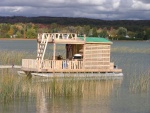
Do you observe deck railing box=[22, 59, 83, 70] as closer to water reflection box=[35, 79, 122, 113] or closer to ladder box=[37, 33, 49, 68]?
ladder box=[37, 33, 49, 68]

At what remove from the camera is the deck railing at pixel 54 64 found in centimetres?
3012

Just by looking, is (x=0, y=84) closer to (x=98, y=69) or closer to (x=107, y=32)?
(x=98, y=69)

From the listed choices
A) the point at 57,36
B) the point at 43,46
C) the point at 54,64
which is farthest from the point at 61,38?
the point at 54,64

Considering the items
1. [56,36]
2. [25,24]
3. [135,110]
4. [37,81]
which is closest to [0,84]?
[135,110]

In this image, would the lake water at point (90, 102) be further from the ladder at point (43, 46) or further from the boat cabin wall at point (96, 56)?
the ladder at point (43, 46)

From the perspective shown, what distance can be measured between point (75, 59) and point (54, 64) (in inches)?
66.7

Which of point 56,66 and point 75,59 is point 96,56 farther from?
point 56,66

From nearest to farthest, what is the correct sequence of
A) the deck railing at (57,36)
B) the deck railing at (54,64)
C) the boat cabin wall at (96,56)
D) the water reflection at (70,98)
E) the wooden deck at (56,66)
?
1. the water reflection at (70,98)
2. the wooden deck at (56,66)
3. the deck railing at (54,64)
4. the deck railing at (57,36)
5. the boat cabin wall at (96,56)

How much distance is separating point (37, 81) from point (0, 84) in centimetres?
738

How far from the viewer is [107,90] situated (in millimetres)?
26641

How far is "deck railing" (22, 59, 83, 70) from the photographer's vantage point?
30125 mm

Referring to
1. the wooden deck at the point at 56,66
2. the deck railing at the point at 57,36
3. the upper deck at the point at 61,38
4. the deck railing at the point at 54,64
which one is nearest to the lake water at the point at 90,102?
the wooden deck at the point at 56,66

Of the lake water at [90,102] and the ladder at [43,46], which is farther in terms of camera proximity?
the ladder at [43,46]

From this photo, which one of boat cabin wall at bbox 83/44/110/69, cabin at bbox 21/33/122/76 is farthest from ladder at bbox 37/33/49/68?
boat cabin wall at bbox 83/44/110/69
